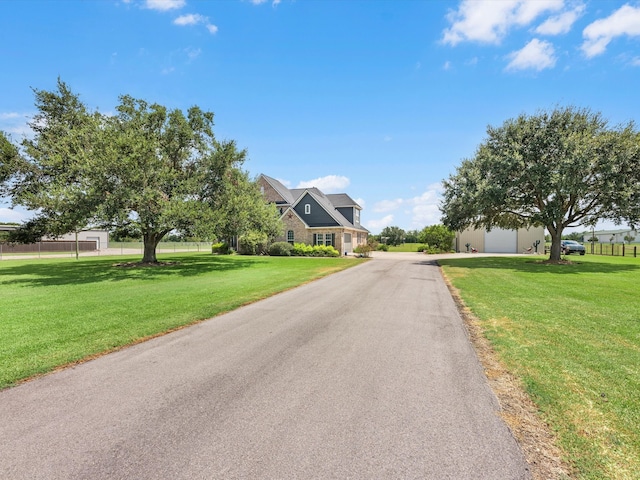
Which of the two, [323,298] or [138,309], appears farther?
[323,298]

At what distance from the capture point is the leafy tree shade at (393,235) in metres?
66.0

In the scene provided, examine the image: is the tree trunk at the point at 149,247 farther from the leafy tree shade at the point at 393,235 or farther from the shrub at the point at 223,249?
the leafy tree shade at the point at 393,235

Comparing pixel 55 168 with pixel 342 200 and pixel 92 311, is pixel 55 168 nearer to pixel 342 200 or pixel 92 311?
pixel 92 311

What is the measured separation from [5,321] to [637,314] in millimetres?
14762

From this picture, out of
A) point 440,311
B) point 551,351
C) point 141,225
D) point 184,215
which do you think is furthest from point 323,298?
point 141,225

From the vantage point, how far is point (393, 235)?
66562mm

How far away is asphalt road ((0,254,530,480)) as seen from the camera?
2570 millimetres

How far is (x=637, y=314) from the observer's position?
25.3 feet

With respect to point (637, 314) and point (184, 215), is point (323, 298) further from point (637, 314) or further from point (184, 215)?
point (184, 215)

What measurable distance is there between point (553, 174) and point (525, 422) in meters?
20.9

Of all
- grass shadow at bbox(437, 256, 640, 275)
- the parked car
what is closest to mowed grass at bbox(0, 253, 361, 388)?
grass shadow at bbox(437, 256, 640, 275)

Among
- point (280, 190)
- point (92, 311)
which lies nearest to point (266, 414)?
point (92, 311)

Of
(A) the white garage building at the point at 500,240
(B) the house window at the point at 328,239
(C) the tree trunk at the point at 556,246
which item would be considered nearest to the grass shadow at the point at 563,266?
(C) the tree trunk at the point at 556,246

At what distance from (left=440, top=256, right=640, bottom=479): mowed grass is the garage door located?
1293 inches
